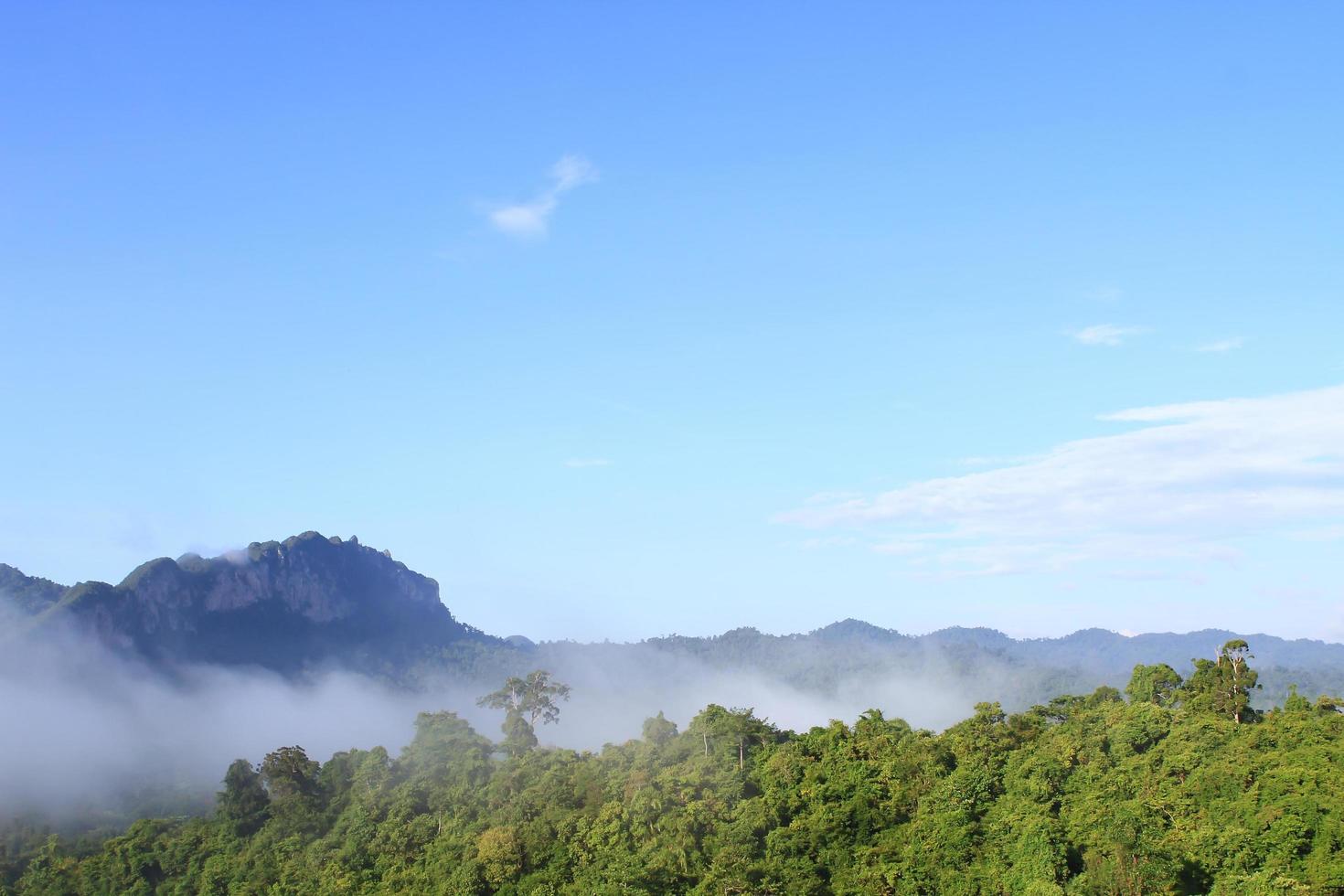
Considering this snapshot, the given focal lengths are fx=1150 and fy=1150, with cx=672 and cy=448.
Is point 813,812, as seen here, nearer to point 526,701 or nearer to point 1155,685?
point 1155,685

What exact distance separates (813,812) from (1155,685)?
870 inches

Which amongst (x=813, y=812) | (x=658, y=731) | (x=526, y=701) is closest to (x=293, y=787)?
(x=526, y=701)

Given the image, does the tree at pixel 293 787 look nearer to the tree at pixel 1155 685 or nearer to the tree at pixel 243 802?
the tree at pixel 243 802

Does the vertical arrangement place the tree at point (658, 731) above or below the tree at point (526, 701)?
below

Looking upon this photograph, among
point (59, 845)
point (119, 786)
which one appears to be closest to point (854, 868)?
point (59, 845)

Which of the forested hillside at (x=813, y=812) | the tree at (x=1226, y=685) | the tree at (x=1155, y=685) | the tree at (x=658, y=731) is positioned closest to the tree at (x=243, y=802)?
the forested hillside at (x=813, y=812)

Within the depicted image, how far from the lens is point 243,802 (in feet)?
209

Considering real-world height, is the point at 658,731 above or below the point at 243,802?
above

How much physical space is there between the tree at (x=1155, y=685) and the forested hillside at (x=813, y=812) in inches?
6.7

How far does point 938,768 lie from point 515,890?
19.5 metres

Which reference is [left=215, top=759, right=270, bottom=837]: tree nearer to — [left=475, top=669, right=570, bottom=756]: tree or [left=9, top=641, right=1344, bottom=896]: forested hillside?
[left=9, top=641, right=1344, bottom=896]: forested hillside

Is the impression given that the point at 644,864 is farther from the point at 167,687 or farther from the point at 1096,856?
the point at 167,687

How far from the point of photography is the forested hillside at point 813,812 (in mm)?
43406

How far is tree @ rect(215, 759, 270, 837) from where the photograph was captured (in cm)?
6303
